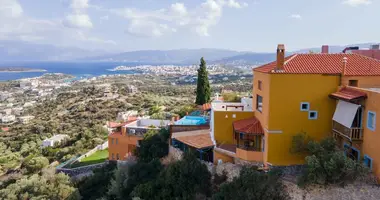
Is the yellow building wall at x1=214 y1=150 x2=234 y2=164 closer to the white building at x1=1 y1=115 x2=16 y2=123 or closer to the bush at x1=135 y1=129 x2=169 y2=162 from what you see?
the bush at x1=135 y1=129 x2=169 y2=162

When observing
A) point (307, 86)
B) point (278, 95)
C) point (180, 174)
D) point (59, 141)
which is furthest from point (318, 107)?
point (59, 141)

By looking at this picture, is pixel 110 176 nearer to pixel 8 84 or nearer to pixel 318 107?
pixel 318 107

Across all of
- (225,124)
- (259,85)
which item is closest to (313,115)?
(259,85)

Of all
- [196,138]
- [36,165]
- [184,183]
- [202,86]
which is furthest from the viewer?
[202,86]

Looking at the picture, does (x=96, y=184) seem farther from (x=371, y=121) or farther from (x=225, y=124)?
(x=371, y=121)

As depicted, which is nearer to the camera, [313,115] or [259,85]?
[313,115]

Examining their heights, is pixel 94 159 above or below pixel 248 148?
below

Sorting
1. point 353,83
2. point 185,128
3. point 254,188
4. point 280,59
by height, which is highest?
point 280,59
